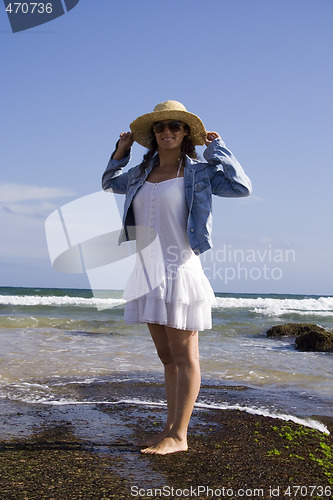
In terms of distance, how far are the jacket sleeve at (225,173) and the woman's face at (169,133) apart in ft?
0.69

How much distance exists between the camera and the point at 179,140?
3.09 metres

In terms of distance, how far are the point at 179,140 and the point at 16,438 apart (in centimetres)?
219

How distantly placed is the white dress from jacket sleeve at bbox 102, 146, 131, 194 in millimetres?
372

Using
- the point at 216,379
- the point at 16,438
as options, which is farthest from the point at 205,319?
the point at 216,379

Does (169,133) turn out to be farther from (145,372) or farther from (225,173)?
(145,372)

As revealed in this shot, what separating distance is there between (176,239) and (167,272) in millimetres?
207

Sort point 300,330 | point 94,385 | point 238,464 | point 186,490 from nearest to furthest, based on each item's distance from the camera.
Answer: point 186,490, point 238,464, point 94,385, point 300,330

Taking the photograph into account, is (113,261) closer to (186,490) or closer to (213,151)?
(213,151)

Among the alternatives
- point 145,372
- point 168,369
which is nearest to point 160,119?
point 168,369

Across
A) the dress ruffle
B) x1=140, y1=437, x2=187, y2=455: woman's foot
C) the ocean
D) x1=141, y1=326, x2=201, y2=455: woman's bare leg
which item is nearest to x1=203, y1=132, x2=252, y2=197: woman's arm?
the dress ruffle

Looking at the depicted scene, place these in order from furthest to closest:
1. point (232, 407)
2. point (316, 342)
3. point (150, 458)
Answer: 1. point (316, 342)
2. point (232, 407)
3. point (150, 458)

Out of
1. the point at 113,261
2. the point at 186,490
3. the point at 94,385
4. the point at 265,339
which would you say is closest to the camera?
the point at 186,490

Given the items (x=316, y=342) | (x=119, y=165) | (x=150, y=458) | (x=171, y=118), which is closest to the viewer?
(x=150, y=458)

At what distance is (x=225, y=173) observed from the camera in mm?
2936
